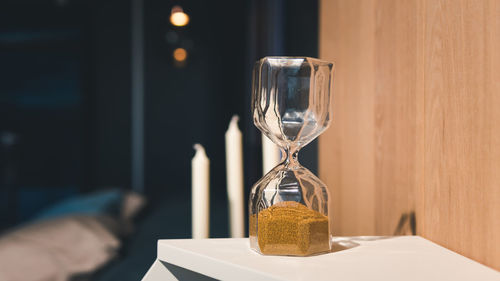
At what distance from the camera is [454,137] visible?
591mm

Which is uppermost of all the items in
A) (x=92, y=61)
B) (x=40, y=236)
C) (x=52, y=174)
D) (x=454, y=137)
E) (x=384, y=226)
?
(x=92, y=61)

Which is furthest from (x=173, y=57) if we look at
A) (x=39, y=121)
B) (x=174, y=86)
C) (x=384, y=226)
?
(x=384, y=226)

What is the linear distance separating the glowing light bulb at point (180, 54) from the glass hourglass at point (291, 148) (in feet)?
10.1

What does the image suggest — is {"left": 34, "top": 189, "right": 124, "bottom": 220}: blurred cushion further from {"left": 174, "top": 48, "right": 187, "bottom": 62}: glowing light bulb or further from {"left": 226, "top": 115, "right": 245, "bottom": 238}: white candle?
{"left": 174, "top": 48, "right": 187, "bottom": 62}: glowing light bulb

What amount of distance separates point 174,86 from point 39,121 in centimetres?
125

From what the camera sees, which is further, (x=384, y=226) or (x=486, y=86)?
(x=384, y=226)

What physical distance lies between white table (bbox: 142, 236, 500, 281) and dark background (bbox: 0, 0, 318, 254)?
2890 mm

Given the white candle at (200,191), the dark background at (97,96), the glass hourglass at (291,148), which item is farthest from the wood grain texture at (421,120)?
the dark background at (97,96)

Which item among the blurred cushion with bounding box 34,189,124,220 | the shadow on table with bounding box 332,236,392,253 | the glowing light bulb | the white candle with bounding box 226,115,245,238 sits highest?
the glowing light bulb

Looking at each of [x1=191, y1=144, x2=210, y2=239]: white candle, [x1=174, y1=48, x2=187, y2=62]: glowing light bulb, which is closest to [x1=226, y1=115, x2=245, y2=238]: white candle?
[x1=191, y1=144, x2=210, y2=239]: white candle

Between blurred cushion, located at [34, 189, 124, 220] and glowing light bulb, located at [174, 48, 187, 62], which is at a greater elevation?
glowing light bulb, located at [174, 48, 187, 62]

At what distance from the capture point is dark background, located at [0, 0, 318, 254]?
145 inches

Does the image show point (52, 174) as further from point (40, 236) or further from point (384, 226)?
point (384, 226)

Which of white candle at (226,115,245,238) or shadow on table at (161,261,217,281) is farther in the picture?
white candle at (226,115,245,238)
